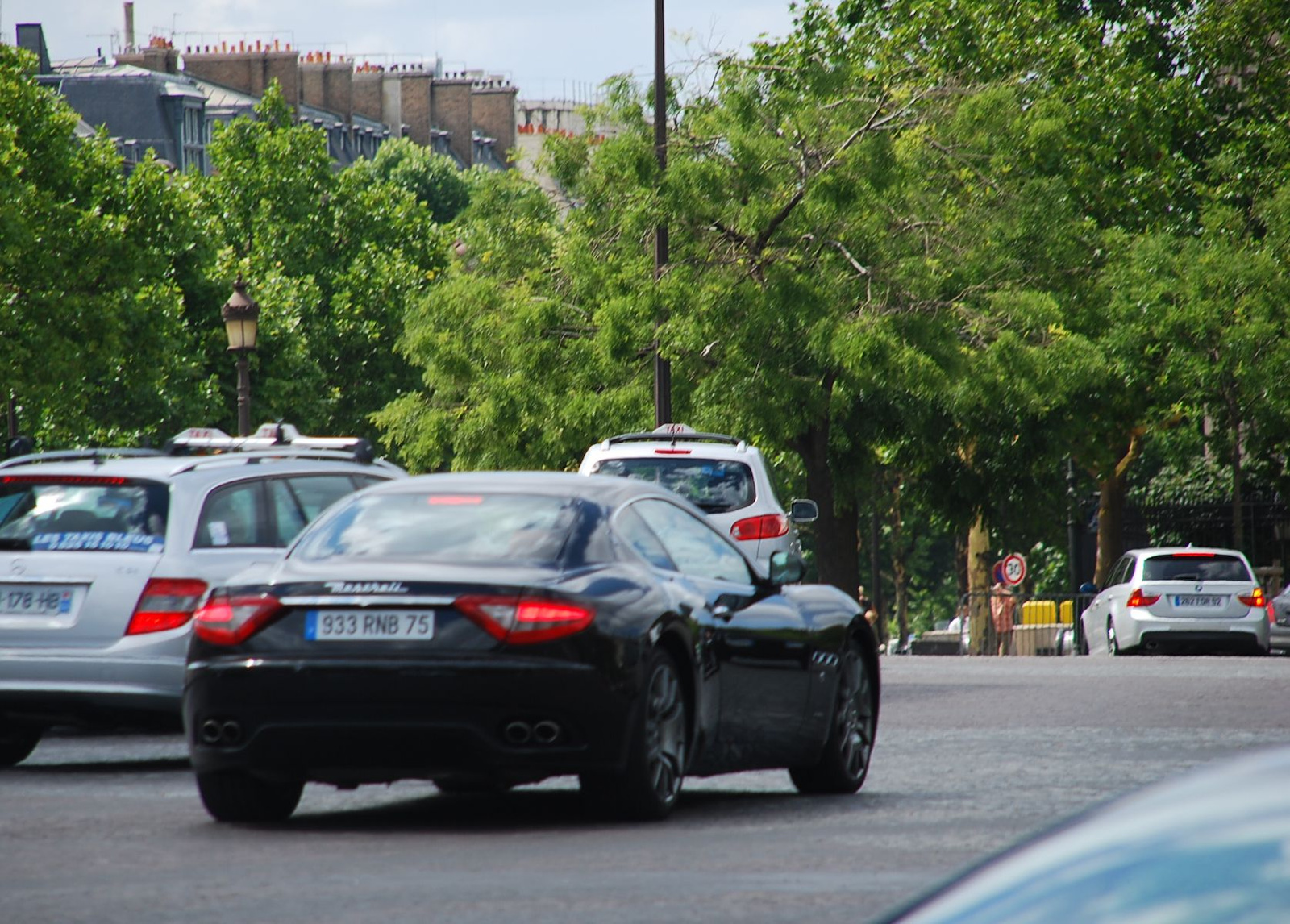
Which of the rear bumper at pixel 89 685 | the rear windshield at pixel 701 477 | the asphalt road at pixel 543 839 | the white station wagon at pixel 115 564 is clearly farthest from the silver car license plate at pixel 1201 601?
the rear bumper at pixel 89 685

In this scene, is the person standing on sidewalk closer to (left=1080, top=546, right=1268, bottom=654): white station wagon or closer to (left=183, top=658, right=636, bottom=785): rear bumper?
(left=1080, top=546, right=1268, bottom=654): white station wagon

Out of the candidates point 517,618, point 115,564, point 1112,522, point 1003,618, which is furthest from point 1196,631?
point 517,618

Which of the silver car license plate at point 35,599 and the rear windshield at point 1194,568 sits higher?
the silver car license plate at point 35,599

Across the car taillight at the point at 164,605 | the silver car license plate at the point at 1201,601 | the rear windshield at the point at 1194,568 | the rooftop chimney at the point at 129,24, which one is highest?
the rooftop chimney at the point at 129,24

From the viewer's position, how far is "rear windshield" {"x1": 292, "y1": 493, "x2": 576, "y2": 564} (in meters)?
9.43

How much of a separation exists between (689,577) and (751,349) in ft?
72.3

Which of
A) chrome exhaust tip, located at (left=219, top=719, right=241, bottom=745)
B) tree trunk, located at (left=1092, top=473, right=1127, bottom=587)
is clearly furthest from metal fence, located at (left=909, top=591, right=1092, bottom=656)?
chrome exhaust tip, located at (left=219, top=719, right=241, bottom=745)

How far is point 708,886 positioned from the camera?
25.3ft

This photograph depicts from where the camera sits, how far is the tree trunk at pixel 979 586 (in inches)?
1644

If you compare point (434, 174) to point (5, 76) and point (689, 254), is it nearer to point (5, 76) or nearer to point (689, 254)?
point (5, 76)

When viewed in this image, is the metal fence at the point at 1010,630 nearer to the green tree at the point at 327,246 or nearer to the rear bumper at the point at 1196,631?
the rear bumper at the point at 1196,631

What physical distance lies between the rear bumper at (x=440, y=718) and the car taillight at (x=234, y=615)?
181mm

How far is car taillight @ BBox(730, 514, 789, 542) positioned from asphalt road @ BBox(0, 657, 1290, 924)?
4.98 m

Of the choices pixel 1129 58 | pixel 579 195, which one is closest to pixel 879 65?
pixel 1129 58
